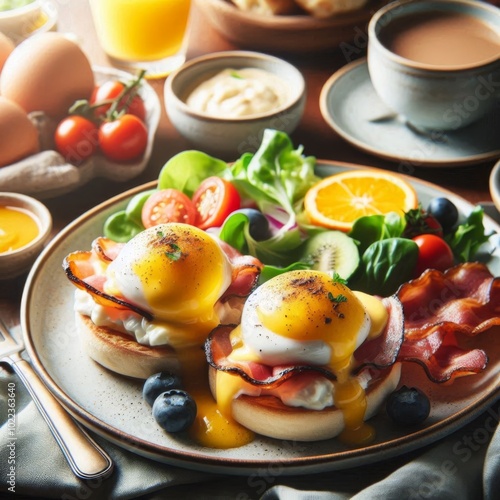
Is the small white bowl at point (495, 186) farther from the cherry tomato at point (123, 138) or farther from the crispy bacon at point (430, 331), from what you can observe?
the cherry tomato at point (123, 138)

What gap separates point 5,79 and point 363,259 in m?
2.02

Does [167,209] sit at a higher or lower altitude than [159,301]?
lower

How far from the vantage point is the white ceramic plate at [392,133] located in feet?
11.5

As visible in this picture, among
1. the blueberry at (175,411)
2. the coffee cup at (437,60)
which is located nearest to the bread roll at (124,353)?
the blueberry at (175,411)

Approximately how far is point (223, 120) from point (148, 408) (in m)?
1.57

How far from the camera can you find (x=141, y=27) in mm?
4203

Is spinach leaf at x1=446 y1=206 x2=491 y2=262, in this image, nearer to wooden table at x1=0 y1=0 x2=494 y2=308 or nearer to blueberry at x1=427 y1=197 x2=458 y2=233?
blueberry at x1=427 y1=197 x2=458 y2=233

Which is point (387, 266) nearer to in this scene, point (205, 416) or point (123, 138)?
point (205, 416)

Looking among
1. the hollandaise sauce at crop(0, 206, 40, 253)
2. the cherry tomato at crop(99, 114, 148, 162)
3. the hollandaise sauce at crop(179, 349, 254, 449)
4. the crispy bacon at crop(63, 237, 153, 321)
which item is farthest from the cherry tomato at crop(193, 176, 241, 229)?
the hollandaise sauce at crop(179, 349, 254, 449)

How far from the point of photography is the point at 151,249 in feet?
7.82

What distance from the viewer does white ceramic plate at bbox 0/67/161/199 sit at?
3.24 m

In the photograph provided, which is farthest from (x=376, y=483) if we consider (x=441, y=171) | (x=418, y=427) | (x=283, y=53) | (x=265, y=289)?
(x=283, y=53)

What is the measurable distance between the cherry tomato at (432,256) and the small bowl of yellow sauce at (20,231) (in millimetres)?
1440

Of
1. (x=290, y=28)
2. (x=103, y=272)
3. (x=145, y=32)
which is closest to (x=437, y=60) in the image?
(x=290, y=28)
